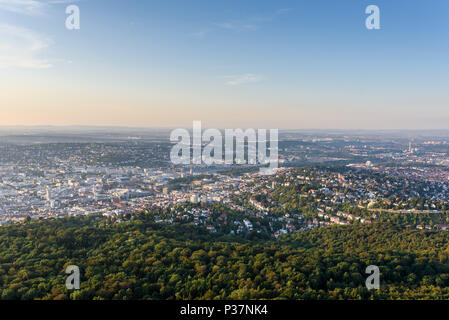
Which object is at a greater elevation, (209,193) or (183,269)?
(183,269)

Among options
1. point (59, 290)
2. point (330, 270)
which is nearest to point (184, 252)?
point (59, 290)

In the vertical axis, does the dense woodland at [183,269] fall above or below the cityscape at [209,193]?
above

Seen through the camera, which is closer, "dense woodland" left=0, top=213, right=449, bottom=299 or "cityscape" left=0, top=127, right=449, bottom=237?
"dense woodland" left=0, top=213, right=449, bottom=299

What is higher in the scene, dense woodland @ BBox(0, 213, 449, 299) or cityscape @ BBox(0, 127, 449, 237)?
dense woodland @ BBox(0, 213, 449, 299)

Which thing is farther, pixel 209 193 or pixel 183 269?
pixel 209 193

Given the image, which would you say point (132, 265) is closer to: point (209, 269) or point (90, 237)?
point (209, 269)

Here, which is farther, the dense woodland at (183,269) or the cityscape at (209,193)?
the cityscape at (209,193)
